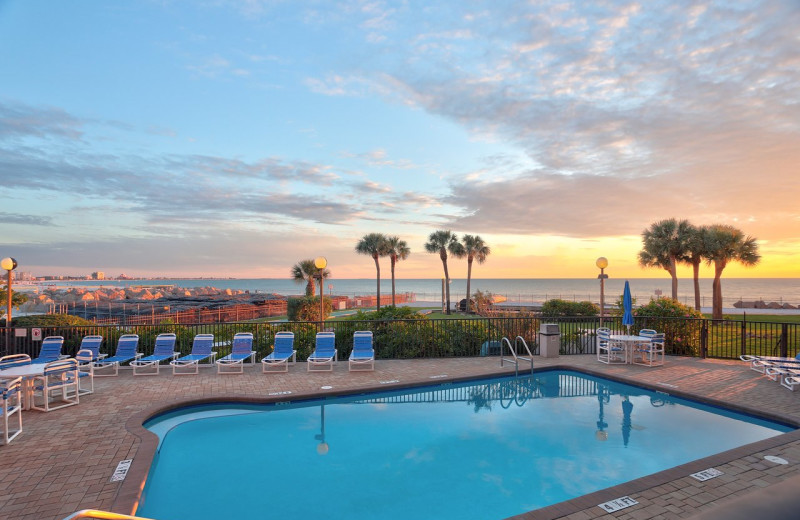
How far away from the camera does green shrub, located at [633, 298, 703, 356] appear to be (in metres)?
11.1

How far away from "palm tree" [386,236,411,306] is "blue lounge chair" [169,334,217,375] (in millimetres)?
29124

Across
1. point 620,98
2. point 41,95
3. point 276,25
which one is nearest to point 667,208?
point 620,98

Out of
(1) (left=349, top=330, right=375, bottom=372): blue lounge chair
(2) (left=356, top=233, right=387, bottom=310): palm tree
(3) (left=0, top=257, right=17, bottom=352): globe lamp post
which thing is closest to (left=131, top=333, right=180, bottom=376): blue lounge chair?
(3) (left=0, top=257, right=17, bottom=352): globe lamp post

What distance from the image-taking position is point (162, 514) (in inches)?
162

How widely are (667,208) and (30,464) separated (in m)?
26.2

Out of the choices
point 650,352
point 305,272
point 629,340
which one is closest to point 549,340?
point 629,340

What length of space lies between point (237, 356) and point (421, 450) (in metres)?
5.73

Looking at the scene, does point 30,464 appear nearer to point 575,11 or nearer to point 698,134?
point 575,11

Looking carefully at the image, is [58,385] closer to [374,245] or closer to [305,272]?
[305,272]

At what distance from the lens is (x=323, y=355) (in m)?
9.62

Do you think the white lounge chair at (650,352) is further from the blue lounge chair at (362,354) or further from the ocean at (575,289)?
the ocean at (575,289)

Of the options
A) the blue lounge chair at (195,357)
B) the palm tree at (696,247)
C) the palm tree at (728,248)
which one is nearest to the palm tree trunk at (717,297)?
the palm tree at (728,248)

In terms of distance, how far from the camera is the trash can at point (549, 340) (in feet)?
36.0

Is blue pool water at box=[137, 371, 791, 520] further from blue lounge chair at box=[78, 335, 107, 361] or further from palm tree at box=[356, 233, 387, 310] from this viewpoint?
palm tree at box=[356, 233, 387, 310]
